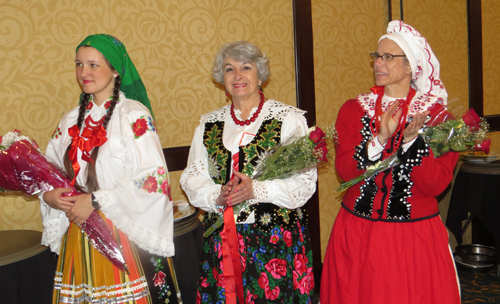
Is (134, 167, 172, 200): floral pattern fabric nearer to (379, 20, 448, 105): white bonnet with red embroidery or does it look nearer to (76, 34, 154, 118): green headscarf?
(76, 34, 154, 118): green headscarf

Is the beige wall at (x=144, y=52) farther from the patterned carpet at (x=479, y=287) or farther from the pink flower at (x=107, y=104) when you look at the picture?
the patterned carpet at (x=479, y=287)

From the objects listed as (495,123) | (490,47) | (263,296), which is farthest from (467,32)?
(263,296)

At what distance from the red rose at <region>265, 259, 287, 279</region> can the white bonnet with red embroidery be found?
1.04m

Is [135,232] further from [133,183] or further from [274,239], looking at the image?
[274,239]

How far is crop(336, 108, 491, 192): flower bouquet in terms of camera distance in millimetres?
1893

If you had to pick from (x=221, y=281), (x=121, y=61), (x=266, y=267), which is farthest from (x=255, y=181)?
(x=121, y=61)

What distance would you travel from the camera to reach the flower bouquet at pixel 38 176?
6.41ft

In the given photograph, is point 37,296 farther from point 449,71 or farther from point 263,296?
point 449,71

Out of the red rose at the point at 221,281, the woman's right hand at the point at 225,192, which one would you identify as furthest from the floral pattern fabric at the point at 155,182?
the red rose at the point at 221,281

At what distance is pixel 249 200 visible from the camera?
2086mm

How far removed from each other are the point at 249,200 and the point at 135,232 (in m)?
0.51

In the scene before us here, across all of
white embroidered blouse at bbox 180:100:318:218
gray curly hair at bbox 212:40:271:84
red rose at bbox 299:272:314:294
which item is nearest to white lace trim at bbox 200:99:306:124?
white embroidered blouse at bbox 180:100:318:218

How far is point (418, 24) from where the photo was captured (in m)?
3.88

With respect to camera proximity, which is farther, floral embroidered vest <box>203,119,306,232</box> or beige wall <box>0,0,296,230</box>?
beige wall <box>0,0,296,230</box>
